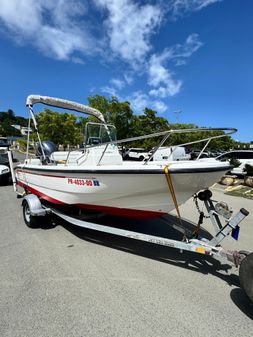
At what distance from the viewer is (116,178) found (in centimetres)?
342

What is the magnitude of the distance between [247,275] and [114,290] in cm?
148

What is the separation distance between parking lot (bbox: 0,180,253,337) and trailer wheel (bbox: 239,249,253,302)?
0.25m

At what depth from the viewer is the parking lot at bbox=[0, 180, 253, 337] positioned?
7.56 ft

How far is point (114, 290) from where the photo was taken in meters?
2.88

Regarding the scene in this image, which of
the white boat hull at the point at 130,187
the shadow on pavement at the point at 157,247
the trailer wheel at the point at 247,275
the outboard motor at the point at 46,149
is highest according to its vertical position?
the outboard motor at the point at 46,149

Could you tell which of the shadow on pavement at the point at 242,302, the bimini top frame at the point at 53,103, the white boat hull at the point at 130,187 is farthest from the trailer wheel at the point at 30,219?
the shadow on pavement at the point at 242,302

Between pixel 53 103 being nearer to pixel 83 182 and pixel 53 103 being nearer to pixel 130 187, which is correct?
pixel 83 182

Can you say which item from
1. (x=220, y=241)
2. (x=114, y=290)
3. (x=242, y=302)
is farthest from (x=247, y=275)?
(x=114, y=290)

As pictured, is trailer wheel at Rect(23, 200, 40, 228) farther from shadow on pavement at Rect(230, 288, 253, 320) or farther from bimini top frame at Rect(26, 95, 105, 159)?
shadow on pavement at Rect(230, 288, 253, 320)

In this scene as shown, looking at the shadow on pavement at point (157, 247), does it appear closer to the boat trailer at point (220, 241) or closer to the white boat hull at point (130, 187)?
the boat trailer at point (220, 241)

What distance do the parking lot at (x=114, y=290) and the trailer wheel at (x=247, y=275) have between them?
25 centimetres

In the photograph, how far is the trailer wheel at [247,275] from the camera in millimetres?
2445

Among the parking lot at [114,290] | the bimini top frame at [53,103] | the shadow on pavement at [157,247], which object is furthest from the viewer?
the bimini top frame at [53,103]

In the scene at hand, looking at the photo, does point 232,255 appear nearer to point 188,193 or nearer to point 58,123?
point 188,193
